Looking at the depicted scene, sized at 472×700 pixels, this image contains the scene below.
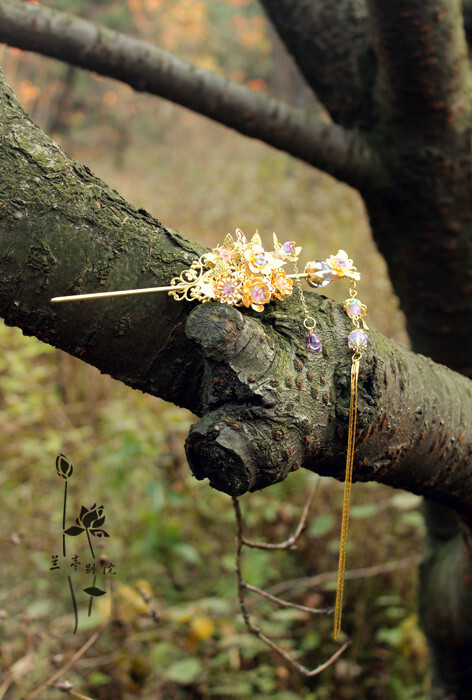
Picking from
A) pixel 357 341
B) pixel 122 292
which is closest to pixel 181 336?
pixel 122 292

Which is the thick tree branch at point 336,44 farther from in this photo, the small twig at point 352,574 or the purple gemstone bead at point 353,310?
the small twig at point 352,574

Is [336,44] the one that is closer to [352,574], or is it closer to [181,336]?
[181,336]

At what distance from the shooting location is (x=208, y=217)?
6.36 metres

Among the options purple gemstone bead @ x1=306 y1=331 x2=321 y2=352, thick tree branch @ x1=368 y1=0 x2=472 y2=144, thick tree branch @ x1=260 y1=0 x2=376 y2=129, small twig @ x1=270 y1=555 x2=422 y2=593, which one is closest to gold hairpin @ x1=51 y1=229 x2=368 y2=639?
purple gemstone bead @ x1=306 y1=331 x2=321 y2=352

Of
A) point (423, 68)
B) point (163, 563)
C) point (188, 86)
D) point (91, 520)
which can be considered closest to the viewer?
point (91, 520)

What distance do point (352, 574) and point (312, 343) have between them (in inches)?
79.6

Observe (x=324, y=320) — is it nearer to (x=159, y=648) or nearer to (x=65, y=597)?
(x=159, y=648)

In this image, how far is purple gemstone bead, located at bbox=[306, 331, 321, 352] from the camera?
3.07ft

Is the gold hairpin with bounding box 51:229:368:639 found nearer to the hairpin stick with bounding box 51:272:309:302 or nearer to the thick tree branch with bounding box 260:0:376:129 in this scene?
the hairpin stick with bounding box 51:272:309:302

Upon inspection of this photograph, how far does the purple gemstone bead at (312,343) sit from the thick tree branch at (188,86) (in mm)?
1071

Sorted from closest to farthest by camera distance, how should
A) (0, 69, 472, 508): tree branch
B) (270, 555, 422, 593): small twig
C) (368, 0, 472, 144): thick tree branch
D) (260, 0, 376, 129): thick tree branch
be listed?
(0, 69, 472, 508): tree branch < (368, 0, 472, 144): thick tree branch < (260, 0, 376, 129): thick tree branch < (270, 555, 422, 593): small twig

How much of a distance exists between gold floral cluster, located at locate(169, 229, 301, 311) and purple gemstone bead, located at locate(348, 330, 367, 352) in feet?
0.44

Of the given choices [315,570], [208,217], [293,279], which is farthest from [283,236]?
[293,279]

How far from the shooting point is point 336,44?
181 centimetres
